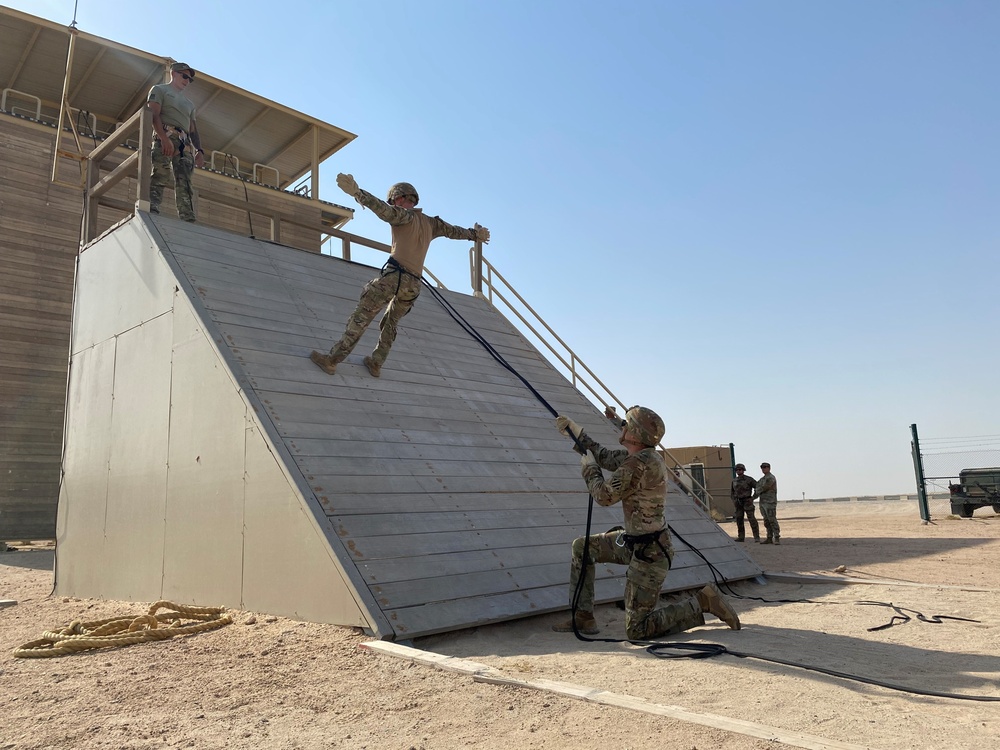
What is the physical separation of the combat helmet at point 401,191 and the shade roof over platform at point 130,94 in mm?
12122

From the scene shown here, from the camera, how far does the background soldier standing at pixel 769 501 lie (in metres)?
12.6

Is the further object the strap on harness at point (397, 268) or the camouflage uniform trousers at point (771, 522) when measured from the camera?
the camouflage uniform trousers at point (771, 522)

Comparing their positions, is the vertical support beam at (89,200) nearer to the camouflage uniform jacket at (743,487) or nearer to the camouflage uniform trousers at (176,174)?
the camouflage uniform trousers at (176,174)

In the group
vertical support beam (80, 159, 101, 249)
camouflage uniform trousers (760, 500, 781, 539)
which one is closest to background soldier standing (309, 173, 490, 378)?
vertical support beam (80, 159, 101, 249)

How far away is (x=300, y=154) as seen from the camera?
65.8 feet

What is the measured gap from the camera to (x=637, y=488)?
468 centimetres

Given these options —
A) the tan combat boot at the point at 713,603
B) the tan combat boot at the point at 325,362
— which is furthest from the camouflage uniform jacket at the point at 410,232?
the tan combat boot at the point at 713,603

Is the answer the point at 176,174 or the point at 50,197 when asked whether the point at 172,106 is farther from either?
the point at 50,197

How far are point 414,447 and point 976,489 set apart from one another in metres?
15.2

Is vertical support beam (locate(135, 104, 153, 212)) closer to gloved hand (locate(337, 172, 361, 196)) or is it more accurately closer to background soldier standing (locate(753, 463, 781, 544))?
gloved hand (locate(337, 172, 361, 196))

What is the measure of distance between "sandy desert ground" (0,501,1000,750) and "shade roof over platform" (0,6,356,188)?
580 inches

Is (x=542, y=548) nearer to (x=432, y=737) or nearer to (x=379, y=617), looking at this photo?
(x=379, y=617)

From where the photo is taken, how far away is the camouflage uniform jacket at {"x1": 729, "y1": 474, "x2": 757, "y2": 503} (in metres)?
13.9

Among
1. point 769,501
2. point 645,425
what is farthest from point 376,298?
point 769,501
